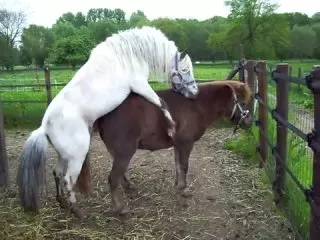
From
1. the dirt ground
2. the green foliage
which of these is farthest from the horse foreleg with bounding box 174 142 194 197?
the green foliage

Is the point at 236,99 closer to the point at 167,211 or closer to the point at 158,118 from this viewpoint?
the point at 158,118

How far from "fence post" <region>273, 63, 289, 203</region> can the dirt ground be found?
0.78 feet

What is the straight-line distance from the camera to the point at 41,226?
3482 mm

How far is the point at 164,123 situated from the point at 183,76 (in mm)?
514

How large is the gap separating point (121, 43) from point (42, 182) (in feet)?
4.79

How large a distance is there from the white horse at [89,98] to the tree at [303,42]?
30.0m

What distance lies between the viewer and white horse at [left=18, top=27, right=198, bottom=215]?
3.53 meters

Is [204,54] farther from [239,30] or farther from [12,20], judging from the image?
[12,20]

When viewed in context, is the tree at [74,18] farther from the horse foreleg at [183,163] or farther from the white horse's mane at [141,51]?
the white horse's mane at [141,51]

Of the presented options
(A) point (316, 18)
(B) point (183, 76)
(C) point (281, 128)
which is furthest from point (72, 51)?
(A) point (316, 18)

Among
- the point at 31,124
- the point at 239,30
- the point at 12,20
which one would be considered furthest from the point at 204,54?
the point at 31,124

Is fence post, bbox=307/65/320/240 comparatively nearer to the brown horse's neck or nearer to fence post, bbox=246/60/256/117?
the brown horse's neck

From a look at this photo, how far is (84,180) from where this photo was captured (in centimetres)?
396

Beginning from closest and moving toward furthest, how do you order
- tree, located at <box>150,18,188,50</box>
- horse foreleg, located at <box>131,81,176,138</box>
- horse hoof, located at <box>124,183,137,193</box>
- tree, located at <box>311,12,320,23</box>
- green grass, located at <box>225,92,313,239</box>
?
green grass, located at <box>225,92,313,239</box> → horse foreleg, located at <box>131,81,176,138</box> → horse hoof, located at <box>124,183,137,193</box> → tree, located at <box>150,18,188,50</box> → tree, located at <box>311,12,320,23</box>
